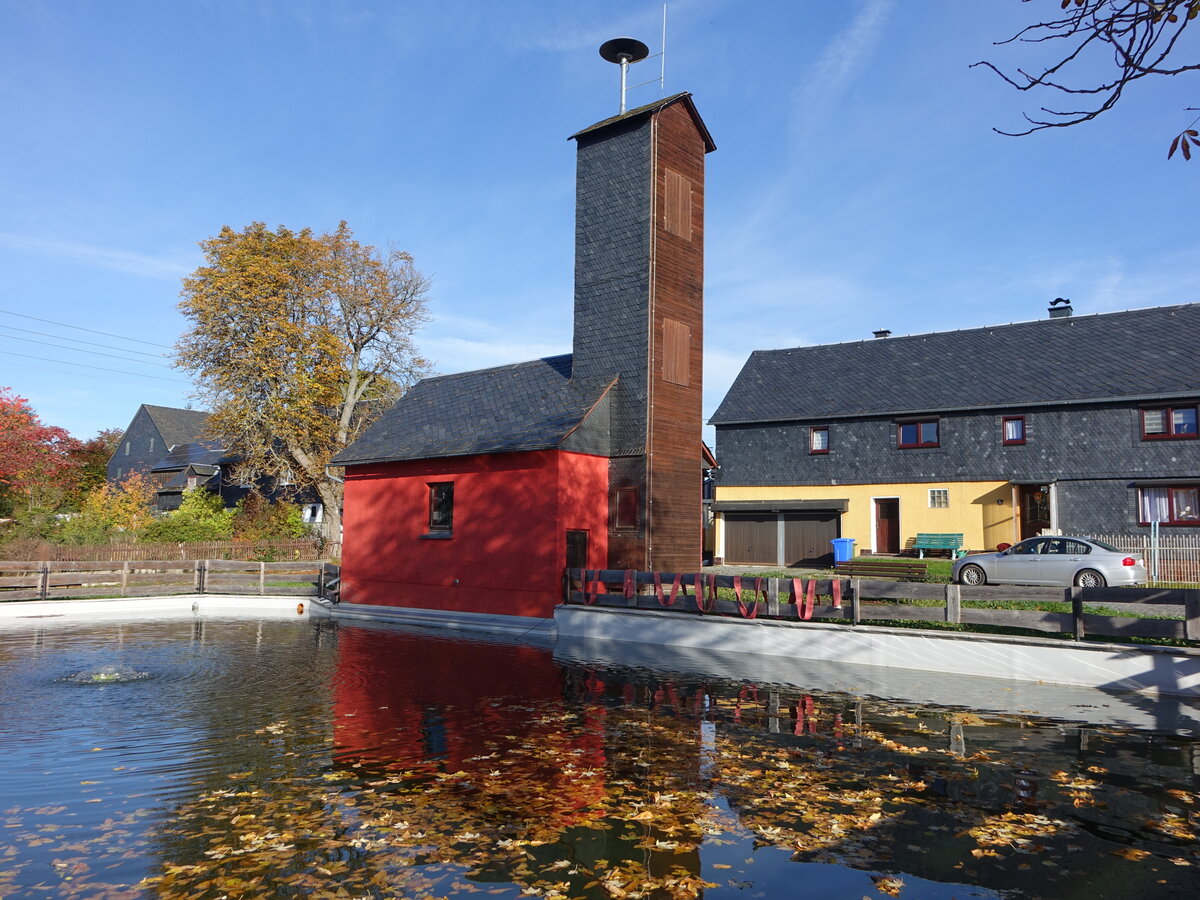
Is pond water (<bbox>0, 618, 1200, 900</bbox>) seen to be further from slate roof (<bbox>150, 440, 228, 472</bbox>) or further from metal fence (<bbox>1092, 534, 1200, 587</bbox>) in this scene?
slate roof (<bbox>150, 440, 228, 472</bbox>)

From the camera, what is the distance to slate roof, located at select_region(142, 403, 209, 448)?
55.2 meters

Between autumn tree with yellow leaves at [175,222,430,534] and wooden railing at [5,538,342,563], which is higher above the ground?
autumn tree with yellow leaves at [175,222,430,534]

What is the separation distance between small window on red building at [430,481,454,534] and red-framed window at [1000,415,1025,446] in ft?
70.2

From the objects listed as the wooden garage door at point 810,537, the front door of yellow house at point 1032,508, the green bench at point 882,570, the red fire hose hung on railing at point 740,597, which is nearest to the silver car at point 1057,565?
the green bench at point 882,570

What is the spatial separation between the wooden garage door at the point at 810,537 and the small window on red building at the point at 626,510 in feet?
51.3

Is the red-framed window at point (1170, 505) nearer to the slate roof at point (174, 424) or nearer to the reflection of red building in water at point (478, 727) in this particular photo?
the reflection of red building in water at point (478, 727)

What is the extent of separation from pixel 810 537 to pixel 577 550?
671 inches

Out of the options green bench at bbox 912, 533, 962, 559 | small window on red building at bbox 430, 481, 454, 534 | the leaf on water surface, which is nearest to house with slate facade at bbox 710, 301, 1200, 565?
green bench at bbox 912, 533, 962, 559

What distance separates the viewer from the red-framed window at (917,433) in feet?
106

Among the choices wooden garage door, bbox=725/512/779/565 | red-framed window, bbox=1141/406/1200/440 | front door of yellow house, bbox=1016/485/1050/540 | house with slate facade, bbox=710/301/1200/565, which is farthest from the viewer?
wooden garage door, bbox=725/512/779/565

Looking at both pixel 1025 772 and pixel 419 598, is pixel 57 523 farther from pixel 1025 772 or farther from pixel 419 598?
pixel 1025 772

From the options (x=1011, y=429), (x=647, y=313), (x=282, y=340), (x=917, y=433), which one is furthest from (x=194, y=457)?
(x=1011, y=429)

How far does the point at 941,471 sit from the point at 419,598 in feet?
68.9

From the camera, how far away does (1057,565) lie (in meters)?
19.6
